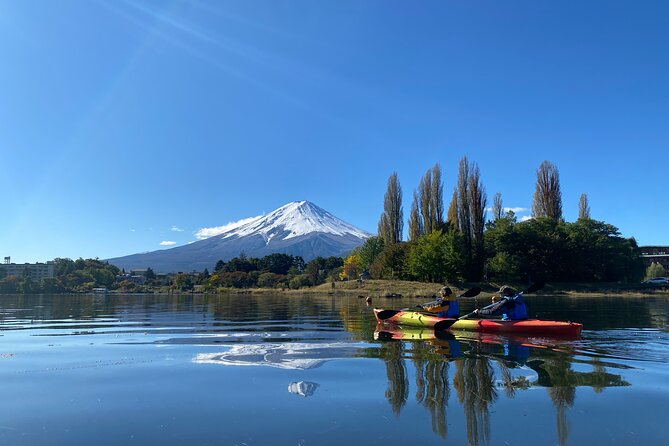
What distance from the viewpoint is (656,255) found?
109250 millimetres

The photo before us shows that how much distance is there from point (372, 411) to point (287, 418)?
1.39 metres

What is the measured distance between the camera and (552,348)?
561 inches

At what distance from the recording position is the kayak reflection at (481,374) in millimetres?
7648

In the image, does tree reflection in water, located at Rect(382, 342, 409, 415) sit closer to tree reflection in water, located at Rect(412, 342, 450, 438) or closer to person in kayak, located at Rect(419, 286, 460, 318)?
tree reflection in water, located at Rect(412, 342, 450, 438)


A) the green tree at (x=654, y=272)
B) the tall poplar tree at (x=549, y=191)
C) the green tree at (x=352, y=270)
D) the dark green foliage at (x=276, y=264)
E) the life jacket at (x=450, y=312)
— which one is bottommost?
the life jacket at (x=450, y=312)

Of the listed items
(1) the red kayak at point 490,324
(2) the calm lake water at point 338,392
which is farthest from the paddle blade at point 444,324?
(2) the calm lake water at point 338,392

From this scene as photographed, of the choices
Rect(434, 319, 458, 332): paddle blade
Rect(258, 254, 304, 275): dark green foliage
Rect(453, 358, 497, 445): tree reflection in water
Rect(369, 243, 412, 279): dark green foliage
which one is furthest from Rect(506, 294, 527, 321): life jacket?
Rect(258, 254, 304, 275): dark green foliage

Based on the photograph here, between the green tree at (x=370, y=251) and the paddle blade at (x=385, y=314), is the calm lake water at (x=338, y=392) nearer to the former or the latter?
the paddle blade at (x=385, y=314)

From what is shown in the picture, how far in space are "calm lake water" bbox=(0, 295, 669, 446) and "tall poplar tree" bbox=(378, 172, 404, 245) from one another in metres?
65.3

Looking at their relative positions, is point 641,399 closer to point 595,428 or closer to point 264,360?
point 595,428

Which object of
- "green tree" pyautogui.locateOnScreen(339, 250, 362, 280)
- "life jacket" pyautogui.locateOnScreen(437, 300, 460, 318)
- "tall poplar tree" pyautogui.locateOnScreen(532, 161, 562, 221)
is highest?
"tall poplar tree" pyautogui.locateOnScreen(532, 161, 562, 221)

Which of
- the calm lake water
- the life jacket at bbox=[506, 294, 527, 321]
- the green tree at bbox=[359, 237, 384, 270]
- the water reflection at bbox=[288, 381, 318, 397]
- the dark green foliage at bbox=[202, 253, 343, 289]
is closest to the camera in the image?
the calm lake water

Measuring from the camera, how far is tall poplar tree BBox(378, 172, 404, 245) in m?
→ 81.7

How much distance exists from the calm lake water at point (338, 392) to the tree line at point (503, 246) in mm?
51121
